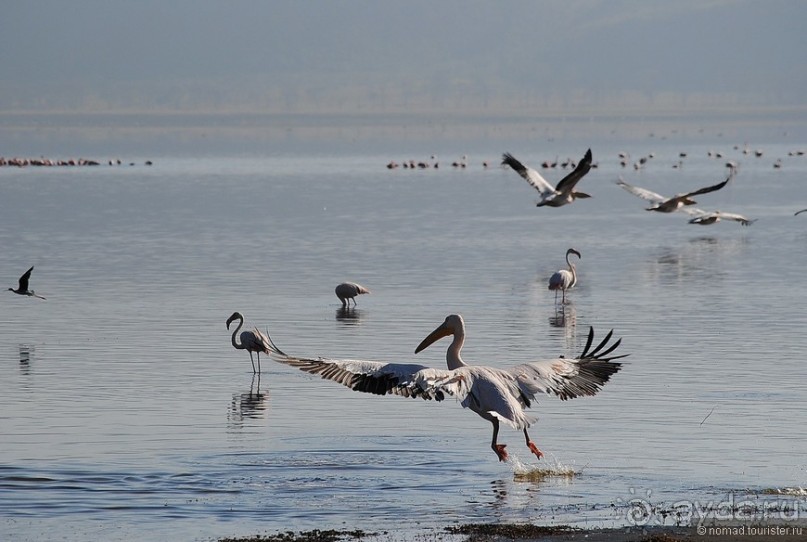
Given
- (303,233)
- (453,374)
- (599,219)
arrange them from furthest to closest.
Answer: (599,219) < (303,233) < (453,374)

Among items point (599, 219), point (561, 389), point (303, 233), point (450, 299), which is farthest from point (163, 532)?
point (599, 219)

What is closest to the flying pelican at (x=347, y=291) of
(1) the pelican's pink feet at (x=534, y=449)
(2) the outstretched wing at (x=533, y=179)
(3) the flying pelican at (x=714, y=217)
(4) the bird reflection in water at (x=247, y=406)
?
(4) the bird reflection in water at (x=247, y=406)

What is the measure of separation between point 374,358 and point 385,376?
5.36 meters

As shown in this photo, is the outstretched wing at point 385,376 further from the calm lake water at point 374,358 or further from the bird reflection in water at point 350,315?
the bird reflection in water at point 350,315

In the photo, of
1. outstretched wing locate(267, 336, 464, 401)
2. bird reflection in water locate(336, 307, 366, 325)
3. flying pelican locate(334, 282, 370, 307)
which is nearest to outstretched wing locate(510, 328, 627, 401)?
outstretched wing locate(267, 336, 464, 401)

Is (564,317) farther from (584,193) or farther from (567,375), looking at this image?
(584,193)

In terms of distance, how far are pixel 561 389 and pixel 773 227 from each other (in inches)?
1040

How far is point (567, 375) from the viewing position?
41.7 ft

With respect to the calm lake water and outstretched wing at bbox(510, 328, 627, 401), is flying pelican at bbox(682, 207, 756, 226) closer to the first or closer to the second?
the calm lake water

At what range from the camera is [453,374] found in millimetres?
12164

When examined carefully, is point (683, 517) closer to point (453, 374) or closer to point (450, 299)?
point (453, 374)

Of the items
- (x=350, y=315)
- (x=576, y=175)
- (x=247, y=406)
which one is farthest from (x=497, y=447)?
(x=576, y=175)

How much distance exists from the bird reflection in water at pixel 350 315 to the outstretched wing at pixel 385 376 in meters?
8.57

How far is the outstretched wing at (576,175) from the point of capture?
88.4ft
